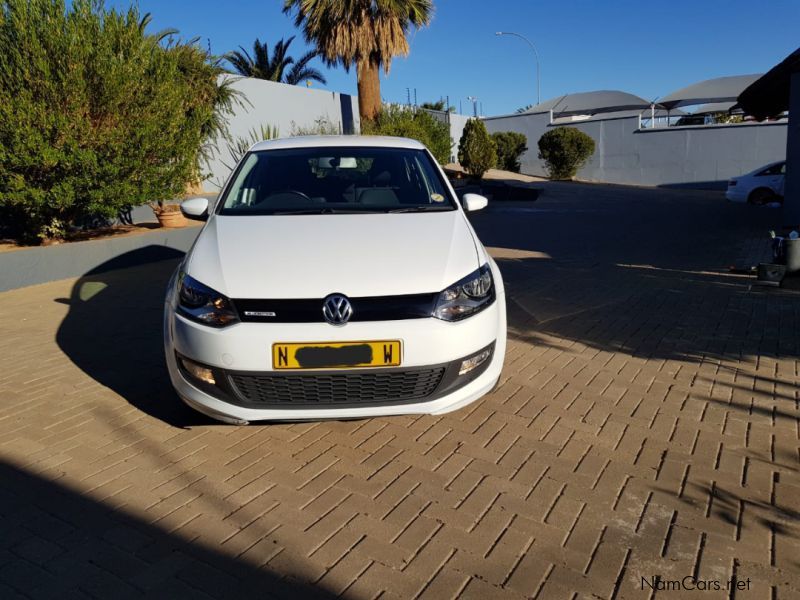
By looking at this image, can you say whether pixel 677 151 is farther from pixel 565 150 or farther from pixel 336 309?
pixel 336 309

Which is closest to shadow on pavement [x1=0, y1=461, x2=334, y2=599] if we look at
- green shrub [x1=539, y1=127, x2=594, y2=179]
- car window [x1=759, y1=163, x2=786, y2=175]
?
car window [x1=759, y1=163, x2=786, y2=175]

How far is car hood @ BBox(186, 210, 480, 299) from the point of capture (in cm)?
309

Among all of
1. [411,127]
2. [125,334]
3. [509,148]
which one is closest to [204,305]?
[125,334]

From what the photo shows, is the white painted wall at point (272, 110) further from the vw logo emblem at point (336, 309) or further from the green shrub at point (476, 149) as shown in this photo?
the vw logo emblem at point (336, 309)

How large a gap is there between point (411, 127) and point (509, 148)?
42.4 ft

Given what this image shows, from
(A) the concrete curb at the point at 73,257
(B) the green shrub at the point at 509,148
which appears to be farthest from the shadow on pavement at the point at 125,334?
(B) the green shrub at the point at 509,148

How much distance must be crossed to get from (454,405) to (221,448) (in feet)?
4.37

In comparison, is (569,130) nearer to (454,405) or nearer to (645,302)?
(645,302)

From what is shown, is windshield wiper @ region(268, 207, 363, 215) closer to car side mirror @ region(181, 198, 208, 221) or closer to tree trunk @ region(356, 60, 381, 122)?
car side mirror @ region(181, 198, 208, 221)

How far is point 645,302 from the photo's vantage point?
6484 mm

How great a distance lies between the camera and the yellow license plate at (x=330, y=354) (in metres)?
2.95

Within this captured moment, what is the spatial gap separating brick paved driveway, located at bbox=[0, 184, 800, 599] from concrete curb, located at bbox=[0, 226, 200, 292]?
3271mm

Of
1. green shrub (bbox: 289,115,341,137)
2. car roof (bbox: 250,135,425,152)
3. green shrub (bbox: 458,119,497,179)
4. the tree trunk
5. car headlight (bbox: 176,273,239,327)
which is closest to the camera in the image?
car headlight (bbox: 176,273,239,327)

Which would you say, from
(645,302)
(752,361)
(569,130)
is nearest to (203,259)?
(752,361)
